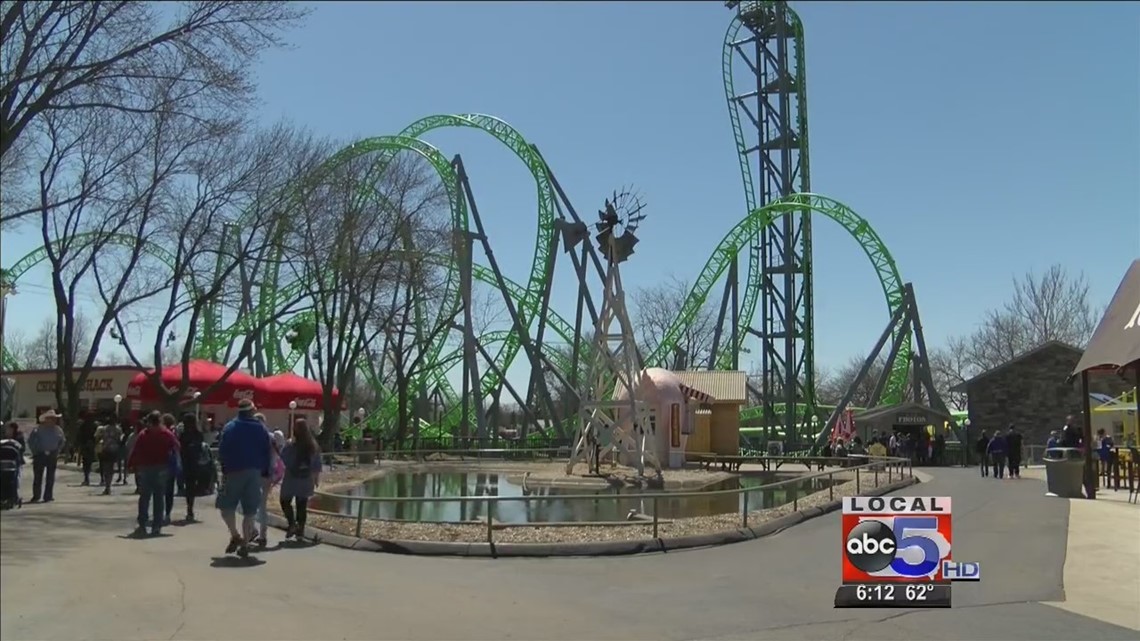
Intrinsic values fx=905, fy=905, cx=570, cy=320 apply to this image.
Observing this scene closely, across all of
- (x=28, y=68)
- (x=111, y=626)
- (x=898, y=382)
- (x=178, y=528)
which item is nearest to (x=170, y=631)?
(x=111, y=626)

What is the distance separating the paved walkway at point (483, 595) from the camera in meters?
5.30

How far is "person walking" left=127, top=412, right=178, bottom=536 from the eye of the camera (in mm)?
9266

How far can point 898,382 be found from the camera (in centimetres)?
4109

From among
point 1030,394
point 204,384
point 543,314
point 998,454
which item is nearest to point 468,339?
point 543,314

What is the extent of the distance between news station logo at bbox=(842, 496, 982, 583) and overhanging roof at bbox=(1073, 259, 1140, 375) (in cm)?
363

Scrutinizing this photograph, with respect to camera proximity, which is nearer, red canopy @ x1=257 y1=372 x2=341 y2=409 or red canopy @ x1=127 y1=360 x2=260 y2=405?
red canopy @ x1=127 y1=360 x2=260 y2=405

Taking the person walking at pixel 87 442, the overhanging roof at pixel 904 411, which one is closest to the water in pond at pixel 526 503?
the person walking at pixel 87 442

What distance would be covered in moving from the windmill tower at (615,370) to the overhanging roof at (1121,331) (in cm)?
1076

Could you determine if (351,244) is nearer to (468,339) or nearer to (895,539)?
(468,339)

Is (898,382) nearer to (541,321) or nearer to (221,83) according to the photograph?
(541,321)

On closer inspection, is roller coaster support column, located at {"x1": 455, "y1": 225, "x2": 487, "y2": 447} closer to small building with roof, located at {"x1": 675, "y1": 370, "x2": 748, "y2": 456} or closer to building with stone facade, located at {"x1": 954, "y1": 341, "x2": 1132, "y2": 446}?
small building with roof, located at {"x1": 675, "y1": 370, "x2": 748, "y2": 456}

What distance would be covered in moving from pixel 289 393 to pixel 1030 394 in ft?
92.6

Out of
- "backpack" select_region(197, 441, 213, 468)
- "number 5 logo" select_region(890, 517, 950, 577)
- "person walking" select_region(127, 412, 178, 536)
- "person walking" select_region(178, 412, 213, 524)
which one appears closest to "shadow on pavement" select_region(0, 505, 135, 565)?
"person walking" select_region(127, 412, 178, 536)

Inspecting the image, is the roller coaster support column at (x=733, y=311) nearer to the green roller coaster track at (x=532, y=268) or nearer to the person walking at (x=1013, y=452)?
the green roller coaster track at (x=532, y=268)
